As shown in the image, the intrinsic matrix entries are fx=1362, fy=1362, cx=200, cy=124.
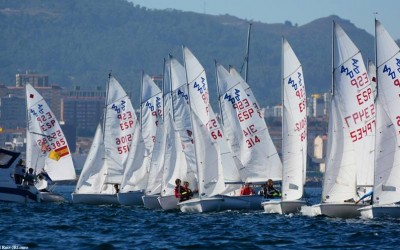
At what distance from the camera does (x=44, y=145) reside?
75562 millimetres

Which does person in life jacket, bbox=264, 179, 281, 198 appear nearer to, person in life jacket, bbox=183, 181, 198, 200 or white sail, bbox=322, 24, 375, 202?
person in life jacket, bbox=183, 181, 198, 200

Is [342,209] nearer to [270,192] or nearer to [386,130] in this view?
[386,130]

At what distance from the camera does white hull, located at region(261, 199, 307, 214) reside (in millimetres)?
53875

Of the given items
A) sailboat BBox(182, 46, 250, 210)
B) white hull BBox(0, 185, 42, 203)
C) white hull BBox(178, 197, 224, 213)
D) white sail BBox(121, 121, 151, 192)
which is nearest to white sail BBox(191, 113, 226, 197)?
white hull BBox(178, 197, 224, 213)

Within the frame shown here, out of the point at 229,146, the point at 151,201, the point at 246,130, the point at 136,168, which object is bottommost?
the point at 151,201

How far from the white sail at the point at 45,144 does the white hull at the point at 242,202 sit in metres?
19.2

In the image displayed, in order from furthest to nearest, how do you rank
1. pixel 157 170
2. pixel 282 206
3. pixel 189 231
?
pixel 157 170
pixel 282 206
pixel 189 231

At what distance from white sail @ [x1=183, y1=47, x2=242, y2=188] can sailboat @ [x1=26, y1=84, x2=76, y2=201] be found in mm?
17038

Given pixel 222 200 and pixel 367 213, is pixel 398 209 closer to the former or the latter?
pixel 367 213

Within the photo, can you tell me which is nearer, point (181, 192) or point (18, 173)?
point (181, 192)

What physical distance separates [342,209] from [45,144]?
98.3ft

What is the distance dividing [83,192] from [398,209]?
90.2 feet

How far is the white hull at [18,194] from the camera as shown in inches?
2525

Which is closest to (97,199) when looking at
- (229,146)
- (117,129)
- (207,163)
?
(117,129)
